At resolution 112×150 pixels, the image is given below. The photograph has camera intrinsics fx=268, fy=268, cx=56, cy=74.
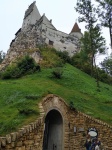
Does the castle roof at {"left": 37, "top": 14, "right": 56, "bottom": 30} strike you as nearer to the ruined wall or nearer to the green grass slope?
the green grass slope

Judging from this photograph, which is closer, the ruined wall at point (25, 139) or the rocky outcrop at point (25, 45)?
the ruined wall at point (25, 139)

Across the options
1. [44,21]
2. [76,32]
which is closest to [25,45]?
[44,21]

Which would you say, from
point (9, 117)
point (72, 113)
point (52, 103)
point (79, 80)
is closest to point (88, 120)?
point (72, 113)

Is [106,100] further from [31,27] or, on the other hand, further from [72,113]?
[31,27]

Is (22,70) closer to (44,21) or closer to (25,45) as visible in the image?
(25,45)

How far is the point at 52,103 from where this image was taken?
17828mm

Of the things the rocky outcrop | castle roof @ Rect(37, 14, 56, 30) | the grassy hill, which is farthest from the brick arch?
castle roof @ Rect(37, 14, 56, 30)

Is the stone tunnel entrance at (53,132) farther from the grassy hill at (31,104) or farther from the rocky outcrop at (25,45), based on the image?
the rocky outcrop at (25,45)

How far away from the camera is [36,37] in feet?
154

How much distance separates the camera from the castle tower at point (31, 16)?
51.5 metres

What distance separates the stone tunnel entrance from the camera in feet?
58.2

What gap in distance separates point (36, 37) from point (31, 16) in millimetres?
6922

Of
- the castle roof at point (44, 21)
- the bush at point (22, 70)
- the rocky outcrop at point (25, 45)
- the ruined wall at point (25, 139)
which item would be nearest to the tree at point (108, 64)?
the bush at point (22, 70)

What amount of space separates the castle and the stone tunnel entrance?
24.7 metres
